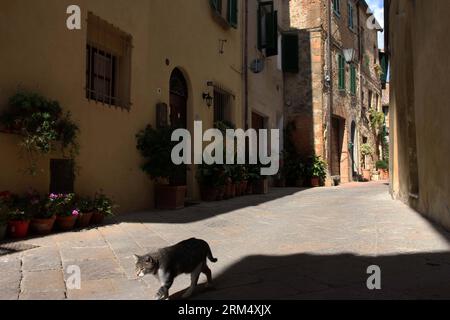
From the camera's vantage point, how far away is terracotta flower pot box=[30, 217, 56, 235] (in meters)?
5.00

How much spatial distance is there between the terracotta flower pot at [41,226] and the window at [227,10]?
7.17m

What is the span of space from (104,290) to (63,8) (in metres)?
4.17

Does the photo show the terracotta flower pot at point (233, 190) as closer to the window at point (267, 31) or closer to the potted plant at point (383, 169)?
the window at point (267, 31)

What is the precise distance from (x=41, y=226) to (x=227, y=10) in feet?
27.0

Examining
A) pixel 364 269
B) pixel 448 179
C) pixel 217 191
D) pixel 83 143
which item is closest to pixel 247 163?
pixel 217 191

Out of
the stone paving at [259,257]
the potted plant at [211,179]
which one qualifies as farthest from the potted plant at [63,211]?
the potted plant at [211,179]

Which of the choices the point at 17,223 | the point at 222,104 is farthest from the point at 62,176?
the point at 222,104

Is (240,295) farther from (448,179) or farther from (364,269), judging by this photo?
(448,179)

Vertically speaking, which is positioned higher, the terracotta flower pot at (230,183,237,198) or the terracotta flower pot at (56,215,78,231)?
the terracotta flower pot at (230,183,237,198)

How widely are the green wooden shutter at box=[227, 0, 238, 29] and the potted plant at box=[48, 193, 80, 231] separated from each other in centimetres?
757

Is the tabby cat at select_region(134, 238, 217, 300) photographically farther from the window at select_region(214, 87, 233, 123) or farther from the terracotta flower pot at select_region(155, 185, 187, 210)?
the window at select_region(214, 87, 233, 123)

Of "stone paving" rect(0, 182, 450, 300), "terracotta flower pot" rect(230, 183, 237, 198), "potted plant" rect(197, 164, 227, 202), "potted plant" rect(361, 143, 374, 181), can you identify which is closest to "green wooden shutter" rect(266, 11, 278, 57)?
"terracotta flower pot" rect(230, 183, 237, 198)

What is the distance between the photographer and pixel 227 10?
1160 cm

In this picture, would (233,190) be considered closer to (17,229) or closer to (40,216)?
(40,216)
